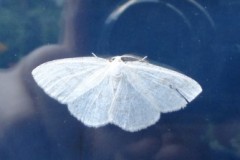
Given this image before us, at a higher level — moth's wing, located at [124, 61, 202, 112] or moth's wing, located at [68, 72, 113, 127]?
moth's wing, located at [124, 61, 202, 112]

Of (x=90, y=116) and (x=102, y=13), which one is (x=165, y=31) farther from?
(x=90, y=116)

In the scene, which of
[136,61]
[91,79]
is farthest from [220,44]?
[91,79]

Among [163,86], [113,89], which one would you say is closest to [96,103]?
[113,89]

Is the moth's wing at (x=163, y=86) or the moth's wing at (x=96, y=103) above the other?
the moth's wing at (x=163, y=86)

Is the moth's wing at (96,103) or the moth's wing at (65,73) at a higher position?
the moth's wing at (65,73)

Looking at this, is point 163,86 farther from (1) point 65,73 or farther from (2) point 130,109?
(1) point 65,73
